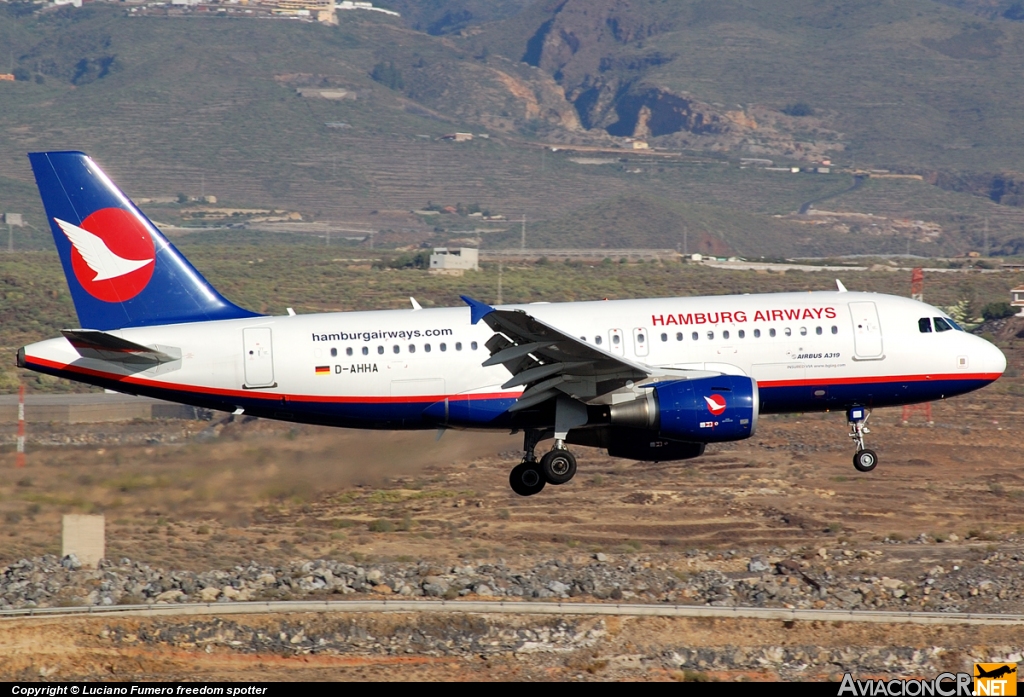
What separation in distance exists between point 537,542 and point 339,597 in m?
10.8

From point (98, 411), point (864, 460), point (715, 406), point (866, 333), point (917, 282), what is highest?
point (917, 282)

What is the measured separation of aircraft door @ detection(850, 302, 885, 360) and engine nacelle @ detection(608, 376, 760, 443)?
13.2 ft

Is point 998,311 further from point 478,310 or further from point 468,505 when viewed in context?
point 478,310

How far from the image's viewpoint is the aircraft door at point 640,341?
127 ft

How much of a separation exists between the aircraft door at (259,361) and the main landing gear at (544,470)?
7.51 m

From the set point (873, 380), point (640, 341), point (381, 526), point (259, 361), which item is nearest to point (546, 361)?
point (640, 341)

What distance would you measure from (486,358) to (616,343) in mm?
3714

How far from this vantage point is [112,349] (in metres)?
38.1

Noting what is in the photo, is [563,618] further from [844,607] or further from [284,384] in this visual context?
[284,384]

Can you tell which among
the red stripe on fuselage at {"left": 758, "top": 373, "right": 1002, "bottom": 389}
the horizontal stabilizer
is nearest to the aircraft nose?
the red stripe on fuselage at {"left": 758, "top": 373, "right": 1002, "bottom": 389}

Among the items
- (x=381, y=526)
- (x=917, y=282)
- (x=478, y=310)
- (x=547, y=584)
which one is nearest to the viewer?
(x=478, y=310)

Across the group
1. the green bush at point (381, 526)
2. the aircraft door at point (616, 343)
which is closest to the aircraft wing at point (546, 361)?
the aircraft door at point (616, 343)

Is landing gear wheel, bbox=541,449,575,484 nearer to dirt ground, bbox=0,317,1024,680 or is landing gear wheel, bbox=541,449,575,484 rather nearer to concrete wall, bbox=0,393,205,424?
dirt ground, bbox=0,317,1024,680

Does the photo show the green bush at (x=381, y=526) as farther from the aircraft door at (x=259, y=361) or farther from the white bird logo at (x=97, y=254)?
the white bird logo at (x=97, y=254)
